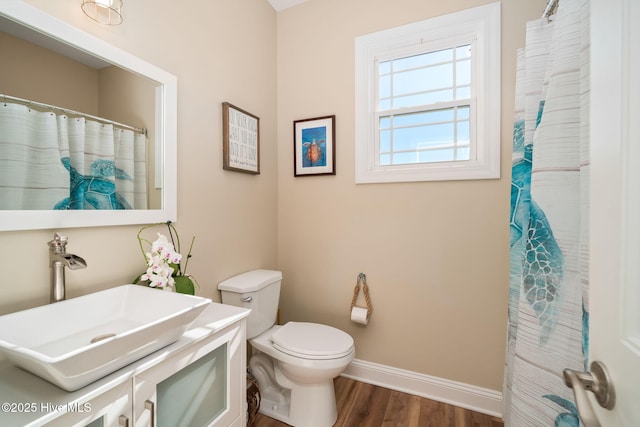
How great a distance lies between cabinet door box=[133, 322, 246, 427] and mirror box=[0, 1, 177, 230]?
0.62 m

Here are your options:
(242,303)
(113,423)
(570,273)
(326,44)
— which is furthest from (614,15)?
(326,44)

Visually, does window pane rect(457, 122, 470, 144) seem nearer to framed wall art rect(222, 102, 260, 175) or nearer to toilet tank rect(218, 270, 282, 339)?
framed wall art rect(222, 102, 260, 175)

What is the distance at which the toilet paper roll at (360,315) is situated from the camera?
76.1 inches

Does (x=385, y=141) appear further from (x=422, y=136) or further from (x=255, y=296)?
(x=255, y=296)

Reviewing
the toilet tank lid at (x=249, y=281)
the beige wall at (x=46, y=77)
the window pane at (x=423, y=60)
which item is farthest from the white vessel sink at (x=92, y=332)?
the window pane at (x=423, y=60)

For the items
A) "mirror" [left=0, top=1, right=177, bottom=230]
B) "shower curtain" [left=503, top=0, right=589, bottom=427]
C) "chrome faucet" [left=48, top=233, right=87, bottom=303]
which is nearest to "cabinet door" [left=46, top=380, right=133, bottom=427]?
"chrome faucet" [left=48, top=233, right=87, bottom=303]

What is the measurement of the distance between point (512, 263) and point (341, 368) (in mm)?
995

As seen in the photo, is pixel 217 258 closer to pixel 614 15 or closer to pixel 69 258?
pixel 69 258

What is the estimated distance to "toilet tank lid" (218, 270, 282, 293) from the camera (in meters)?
1.65

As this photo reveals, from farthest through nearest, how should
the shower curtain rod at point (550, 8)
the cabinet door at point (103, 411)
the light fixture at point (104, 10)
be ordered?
the shower curtain rod at point (550, 8) < the light fixture at point (104, 10) < the cabinet door at point (103, 411)

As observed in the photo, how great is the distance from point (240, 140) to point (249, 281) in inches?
35.7

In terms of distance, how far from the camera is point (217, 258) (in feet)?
5.56

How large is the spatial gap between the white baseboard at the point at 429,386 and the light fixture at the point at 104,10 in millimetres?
2334

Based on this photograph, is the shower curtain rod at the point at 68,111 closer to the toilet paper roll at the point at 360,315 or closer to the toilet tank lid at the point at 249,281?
the toilet tank lid at the point at 249,281
